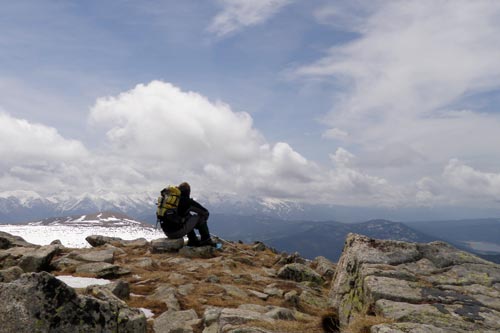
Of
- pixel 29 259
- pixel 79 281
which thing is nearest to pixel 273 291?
pixel 79 281

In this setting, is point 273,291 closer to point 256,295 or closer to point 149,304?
point 256,295

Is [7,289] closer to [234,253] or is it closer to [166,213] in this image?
[166,213]

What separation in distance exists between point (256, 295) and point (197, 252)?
37.9 ft

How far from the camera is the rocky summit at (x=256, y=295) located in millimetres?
7398

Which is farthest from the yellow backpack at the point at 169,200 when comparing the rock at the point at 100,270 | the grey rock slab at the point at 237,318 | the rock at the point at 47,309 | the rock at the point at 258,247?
the rock at the point at 47,309

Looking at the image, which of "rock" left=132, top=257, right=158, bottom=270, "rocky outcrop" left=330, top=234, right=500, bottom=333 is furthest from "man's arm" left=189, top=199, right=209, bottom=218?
"rocky outcrop" left=330, top=234, right=500, bottom=333

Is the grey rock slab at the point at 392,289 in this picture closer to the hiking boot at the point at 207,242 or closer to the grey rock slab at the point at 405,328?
the grey rock slab at the point at 405,328

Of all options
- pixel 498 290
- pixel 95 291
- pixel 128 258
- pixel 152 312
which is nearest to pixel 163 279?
pixel 152 312

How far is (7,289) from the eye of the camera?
7016 mm

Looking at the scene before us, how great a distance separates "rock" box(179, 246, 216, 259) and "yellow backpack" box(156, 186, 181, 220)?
3.12m

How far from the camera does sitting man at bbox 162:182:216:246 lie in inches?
1095

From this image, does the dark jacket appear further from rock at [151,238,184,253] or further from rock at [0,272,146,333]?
rock at [0,272,146,333]

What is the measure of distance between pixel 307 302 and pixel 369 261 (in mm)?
4636

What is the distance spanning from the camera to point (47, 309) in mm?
7117
